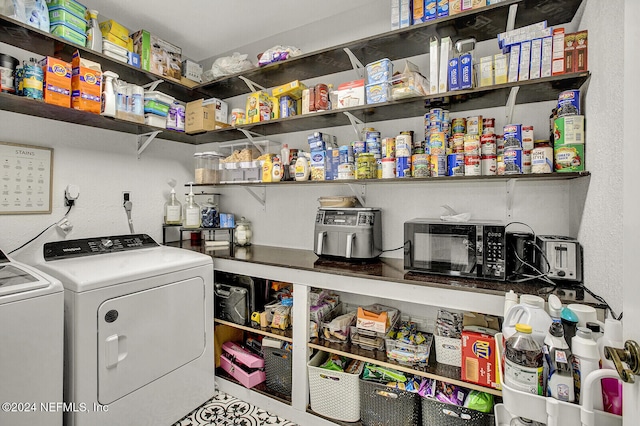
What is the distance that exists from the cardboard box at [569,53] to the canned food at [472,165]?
523 mm

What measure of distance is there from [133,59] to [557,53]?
261 centimetres

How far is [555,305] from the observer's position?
1007 mm

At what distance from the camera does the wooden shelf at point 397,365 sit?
147cm

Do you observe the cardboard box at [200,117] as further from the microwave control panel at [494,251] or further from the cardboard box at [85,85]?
the microwave control panel at [494,251]

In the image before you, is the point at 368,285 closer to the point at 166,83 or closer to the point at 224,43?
the point at 166,83

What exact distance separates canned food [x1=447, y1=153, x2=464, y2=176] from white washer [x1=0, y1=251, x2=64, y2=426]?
199 centimetres

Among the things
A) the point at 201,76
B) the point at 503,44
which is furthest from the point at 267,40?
the point at 503,44

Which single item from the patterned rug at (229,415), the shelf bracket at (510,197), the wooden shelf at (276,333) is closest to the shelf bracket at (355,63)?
the shelf bracket at (510,197)

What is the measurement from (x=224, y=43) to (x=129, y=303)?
2.28 m

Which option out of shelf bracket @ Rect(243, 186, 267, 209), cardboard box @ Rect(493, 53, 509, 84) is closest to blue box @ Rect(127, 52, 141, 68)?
shelf bracket @ Rect(243, 186, 267, 209)

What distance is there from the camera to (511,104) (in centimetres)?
161

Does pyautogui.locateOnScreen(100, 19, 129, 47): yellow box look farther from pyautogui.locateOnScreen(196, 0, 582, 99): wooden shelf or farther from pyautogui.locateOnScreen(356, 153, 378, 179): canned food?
pyautogui.locateOnScreen(356, 153, 378, 179): canned food

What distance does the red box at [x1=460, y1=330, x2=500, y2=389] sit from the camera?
4.63ft

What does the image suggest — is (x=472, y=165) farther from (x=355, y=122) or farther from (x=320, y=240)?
(x=320, y=240)
